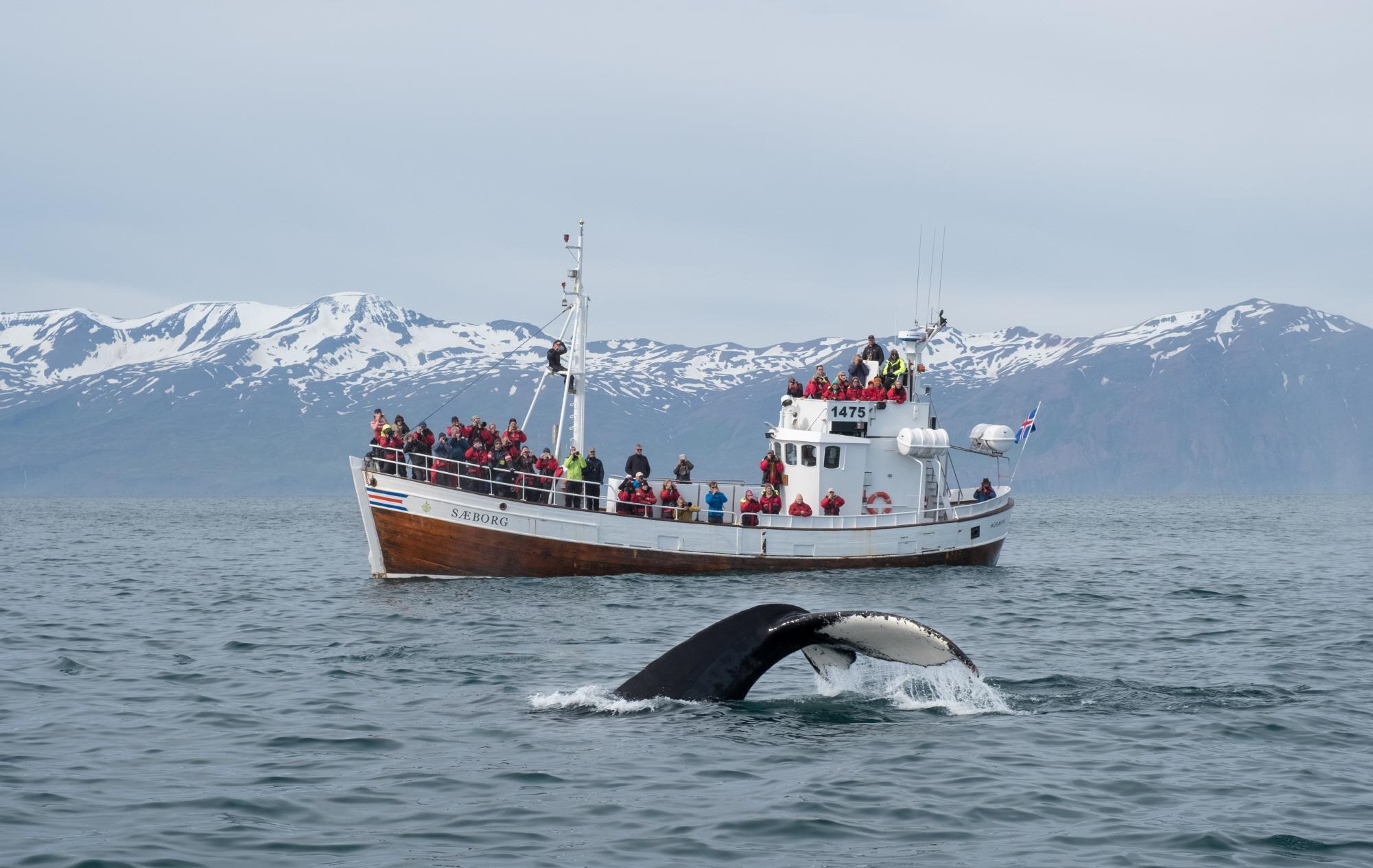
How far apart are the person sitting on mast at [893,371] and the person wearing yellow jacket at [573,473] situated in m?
8.79

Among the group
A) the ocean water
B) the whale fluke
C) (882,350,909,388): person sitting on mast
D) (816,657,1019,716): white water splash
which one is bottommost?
the ocean water

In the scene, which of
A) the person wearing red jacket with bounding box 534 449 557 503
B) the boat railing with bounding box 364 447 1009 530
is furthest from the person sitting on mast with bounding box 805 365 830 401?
the person wearing red jacket with bounding box 534 449 557 503

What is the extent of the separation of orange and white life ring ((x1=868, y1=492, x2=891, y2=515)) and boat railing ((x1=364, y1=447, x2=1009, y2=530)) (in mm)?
131

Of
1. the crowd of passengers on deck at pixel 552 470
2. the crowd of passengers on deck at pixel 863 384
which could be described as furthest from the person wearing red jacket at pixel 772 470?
the crowd of passengers on deck at pixel 863 384

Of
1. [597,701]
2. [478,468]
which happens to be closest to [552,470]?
[478,468]

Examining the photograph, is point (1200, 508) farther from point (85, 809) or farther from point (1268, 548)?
point (85, 809)

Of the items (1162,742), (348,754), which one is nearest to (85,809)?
(348,754)

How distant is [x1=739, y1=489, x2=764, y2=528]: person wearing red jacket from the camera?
3441 cm

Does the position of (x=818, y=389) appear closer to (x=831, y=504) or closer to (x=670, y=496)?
(x=831, y=504)

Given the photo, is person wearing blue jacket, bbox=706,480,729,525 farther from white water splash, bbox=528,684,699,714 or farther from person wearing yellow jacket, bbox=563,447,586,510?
white water splash, bbox=528,684,699,714

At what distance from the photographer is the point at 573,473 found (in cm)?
3322

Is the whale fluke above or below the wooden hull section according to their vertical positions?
above

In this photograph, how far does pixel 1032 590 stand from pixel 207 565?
27.7 m

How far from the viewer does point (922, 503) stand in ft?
121
